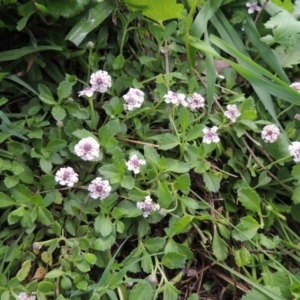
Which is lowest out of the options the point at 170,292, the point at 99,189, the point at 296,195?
the point at 296,195

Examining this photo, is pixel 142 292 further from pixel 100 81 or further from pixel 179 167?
pixel 100 81

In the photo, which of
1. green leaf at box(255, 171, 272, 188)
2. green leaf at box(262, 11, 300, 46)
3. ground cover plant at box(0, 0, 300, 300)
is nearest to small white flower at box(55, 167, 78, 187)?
ground cover plant at box(0, 0, 300, 300)

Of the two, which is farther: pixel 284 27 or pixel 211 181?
pixel 284 27

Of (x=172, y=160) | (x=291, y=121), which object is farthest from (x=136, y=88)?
(x=291, y=121)

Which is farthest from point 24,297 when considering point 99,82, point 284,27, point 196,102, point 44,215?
point 284,27

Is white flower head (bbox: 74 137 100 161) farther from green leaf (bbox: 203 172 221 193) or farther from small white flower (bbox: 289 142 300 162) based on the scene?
small white flower (bbox: 289 142 300 162)

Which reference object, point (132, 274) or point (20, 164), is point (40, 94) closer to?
point (20, 164)

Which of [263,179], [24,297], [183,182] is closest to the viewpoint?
[24,297]
